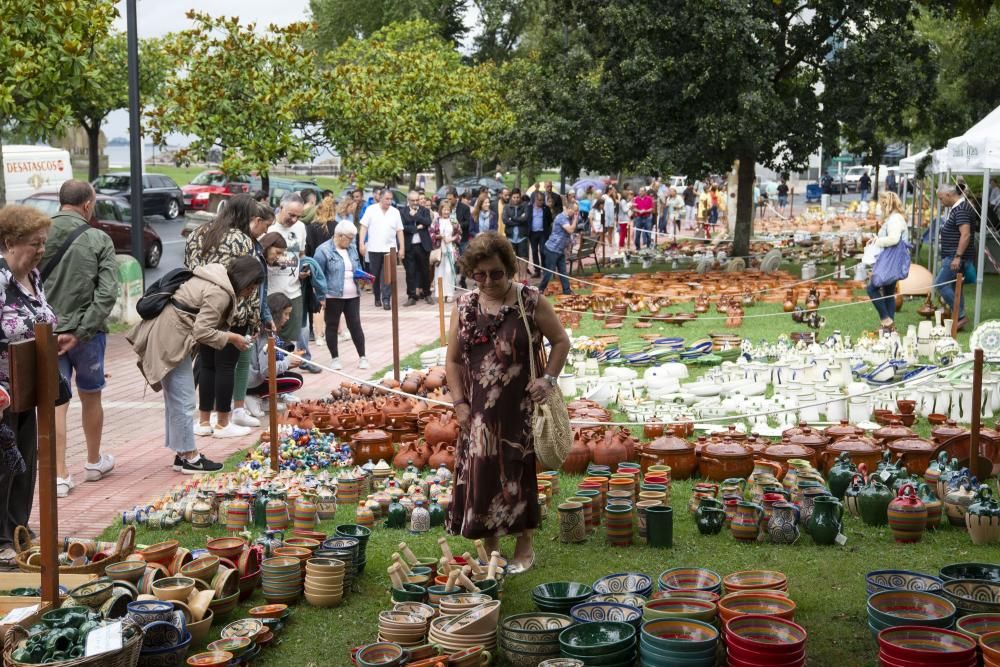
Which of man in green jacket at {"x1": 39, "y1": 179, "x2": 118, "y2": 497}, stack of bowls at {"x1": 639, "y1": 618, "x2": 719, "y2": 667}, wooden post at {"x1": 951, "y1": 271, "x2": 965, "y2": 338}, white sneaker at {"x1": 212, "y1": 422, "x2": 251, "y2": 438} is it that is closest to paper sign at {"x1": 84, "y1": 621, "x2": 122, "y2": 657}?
stack of bowls at {"x1": 639, "y1": 618, "x2": 719, "y2": 667}

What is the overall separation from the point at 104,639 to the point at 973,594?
3.49m

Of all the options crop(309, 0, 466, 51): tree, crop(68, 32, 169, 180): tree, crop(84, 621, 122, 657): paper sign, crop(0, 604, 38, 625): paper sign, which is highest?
crop(309, 0, 466, 51): tree

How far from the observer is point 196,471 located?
784cm

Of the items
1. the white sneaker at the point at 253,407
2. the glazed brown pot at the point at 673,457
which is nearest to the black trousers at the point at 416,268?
the white sneaker at the point at 253,407

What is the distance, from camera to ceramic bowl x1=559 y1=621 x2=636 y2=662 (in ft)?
13.9

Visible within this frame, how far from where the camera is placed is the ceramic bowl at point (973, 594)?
14.9 feet

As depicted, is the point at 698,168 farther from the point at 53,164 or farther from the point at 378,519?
the point at 378,519

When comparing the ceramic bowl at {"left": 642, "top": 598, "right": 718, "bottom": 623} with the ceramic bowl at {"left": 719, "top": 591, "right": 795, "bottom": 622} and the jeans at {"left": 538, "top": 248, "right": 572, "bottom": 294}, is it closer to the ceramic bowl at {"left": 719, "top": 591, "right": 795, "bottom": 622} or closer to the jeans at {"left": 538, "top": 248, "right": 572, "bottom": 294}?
the ceramic bowl at {"left": 719, "top": 591, "right": 795, "bottom": 622}

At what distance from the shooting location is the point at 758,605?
4.63m

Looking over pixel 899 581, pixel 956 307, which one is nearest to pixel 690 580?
pixel 899 581

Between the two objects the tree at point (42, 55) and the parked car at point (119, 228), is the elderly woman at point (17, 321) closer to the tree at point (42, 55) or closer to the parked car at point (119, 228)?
the tree at point (42, 55)

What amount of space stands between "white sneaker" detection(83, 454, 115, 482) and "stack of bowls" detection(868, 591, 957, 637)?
5.23 m

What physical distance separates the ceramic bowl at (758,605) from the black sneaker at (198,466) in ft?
14.4

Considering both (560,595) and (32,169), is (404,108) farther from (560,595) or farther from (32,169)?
(560,595)
